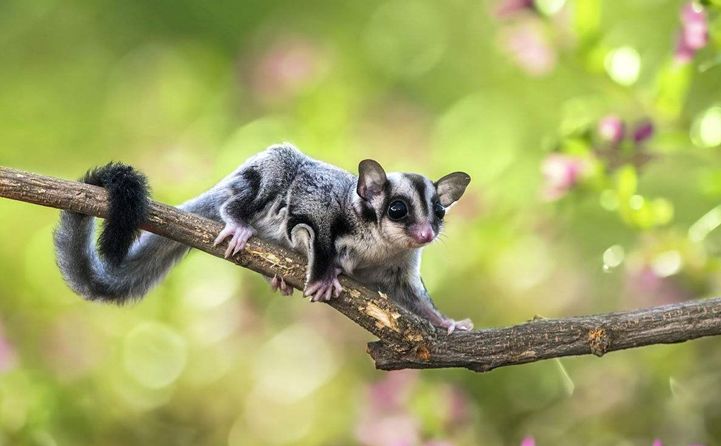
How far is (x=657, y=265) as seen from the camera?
8.18 feet

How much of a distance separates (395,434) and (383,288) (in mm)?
754

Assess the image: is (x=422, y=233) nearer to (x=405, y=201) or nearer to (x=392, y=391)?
(x=405, y=201)

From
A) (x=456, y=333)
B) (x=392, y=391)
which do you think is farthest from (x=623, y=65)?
(x=392, y=391)

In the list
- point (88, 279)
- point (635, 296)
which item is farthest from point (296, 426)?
point (88, 279)

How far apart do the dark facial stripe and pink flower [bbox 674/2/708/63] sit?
649 millimetres

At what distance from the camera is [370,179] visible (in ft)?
6.71

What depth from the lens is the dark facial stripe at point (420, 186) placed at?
2.05 meters

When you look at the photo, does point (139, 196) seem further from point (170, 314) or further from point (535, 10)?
point (170, 314)

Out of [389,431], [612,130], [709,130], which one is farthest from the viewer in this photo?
[389,431]

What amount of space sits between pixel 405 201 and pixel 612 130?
600mm

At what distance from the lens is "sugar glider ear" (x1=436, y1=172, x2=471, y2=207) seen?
206 centimetres

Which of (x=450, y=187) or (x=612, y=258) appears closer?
(x=450, y=187)

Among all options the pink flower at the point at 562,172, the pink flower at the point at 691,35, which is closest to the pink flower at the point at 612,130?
the pink flower at the point at 562,172

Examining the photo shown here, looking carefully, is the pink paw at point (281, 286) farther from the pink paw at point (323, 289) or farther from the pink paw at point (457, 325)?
the pink paw at point (457, 325)
